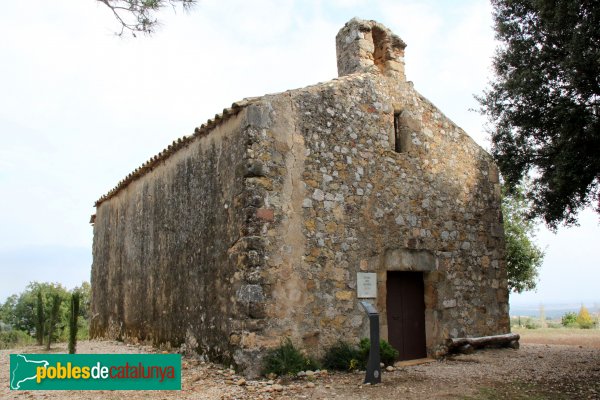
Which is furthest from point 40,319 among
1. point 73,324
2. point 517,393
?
point 517,393

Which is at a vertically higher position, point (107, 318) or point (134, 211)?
point (134, 211)

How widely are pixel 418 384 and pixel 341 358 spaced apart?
1.24 metres

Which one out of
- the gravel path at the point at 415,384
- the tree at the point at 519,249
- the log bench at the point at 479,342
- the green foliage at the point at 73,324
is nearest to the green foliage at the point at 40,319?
the gravel path at the point at 415,384

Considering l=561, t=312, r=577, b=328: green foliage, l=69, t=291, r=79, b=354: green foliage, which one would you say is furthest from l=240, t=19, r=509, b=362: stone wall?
l=561, t=312, r=577, b=328: green foliage

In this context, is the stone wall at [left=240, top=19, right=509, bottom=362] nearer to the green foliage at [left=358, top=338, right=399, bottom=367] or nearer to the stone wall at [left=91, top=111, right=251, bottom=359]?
the green foliage at [left=358, top=338, right=399, bottom=367]

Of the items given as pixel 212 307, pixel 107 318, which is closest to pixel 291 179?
pixel 212 307

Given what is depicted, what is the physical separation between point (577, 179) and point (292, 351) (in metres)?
5.01

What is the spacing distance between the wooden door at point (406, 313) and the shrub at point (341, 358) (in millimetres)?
1390

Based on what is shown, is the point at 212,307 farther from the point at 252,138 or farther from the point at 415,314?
the point at 415,314

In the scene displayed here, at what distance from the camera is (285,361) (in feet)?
23.1

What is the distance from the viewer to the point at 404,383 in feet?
22.6

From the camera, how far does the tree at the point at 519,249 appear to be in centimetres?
1692

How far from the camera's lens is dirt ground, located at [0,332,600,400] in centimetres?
623

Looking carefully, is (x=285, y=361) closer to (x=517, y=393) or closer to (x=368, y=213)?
(x=368, y=213)
